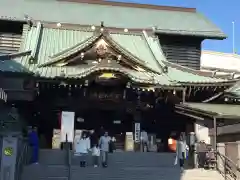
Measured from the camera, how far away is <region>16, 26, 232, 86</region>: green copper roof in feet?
53.4

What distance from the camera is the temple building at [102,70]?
51.9 feet

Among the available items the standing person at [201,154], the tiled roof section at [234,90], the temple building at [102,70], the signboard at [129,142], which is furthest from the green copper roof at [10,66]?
the tiled roof section at [234,90]

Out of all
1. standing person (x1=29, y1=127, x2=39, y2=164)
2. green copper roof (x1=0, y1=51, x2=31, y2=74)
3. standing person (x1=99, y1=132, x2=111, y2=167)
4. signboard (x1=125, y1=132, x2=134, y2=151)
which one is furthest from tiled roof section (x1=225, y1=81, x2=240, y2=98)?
green copper roof (x1=0, y1=51, x2=31, y2=74)

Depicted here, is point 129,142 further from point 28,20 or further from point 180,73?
point 28,20

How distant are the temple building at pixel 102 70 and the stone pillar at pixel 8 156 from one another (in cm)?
508

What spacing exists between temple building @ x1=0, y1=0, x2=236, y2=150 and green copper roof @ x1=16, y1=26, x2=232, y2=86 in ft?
0.15

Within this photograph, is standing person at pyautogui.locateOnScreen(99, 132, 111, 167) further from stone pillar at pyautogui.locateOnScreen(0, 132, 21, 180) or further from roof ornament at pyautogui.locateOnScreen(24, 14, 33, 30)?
roof ornament at pyautogui.locateOnScreen(24, 14, 33, 30)

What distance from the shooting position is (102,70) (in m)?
15.3

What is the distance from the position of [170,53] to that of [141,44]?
1.68 meters

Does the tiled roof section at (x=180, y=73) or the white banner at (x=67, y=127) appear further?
the tiled roof section at (x=180, y=73)

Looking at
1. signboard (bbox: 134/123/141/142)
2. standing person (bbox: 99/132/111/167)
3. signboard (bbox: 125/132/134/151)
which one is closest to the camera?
standing person (bbox: 99/132/111/167)

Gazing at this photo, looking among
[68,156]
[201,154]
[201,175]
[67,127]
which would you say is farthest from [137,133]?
[201,175]

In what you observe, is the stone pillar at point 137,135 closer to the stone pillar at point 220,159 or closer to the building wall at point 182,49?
the stone pillar at point 220,159

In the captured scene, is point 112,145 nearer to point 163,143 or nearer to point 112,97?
point 112,97
